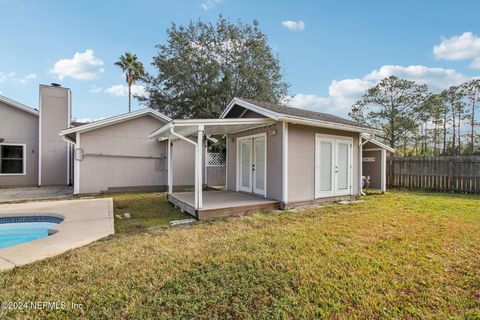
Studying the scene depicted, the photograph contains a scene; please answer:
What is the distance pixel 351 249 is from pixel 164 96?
58.2 ft

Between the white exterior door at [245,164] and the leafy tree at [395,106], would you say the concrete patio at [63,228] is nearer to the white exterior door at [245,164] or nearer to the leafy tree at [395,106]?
the white exterior door at [245,164]

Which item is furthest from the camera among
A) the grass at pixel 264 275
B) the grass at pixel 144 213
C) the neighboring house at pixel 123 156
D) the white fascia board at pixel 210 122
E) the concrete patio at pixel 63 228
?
the neighboring house at pixel 123 156

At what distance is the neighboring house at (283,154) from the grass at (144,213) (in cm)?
43

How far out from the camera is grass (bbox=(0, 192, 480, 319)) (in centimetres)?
245

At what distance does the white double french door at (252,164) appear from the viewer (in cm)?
800

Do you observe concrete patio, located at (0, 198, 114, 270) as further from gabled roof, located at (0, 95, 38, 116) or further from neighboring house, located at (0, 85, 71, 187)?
gabled roof, located at (0, 95, 38, 116)

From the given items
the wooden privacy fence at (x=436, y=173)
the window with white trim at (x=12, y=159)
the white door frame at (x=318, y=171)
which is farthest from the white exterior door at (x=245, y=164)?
the window with white trim at (x=12, y=159)

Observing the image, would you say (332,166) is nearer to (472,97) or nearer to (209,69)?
(209,69)

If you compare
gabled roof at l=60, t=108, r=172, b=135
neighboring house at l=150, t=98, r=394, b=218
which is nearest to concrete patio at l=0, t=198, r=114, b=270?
neighboring house at l=150, t=98, r=394, b=218

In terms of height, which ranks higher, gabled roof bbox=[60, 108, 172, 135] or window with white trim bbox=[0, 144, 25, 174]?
gabled roof bbox=[60, 108, 172, 135]

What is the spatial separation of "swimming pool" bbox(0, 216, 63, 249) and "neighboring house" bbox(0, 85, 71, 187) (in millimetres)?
7980

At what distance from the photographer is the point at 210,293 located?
8.90 ft

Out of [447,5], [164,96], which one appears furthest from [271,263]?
[164,96]

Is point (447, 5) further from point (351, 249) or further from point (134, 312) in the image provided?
point (134, 312)
